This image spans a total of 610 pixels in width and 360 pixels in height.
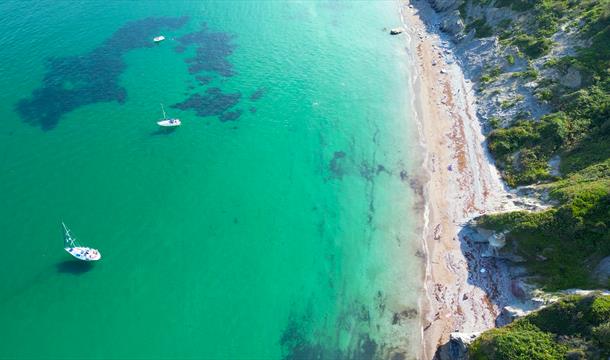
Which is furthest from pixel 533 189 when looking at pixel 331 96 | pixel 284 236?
pixel 331 96

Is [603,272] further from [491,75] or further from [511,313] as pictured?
[491,75]

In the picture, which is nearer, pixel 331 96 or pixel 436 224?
pixel 436 224

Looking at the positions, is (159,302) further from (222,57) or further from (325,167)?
(222,57)

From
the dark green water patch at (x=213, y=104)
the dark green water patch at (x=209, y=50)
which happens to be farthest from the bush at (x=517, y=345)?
the dark green water patch at (x=209, y=50)

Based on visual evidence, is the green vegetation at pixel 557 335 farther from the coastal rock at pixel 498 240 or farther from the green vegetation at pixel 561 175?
the coastal rock at pixel 498 240

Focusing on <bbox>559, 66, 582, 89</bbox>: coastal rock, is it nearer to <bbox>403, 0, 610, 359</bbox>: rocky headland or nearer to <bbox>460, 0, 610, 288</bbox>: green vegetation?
<bbox>403, 0, 610, 359</bbox>: rocky headland

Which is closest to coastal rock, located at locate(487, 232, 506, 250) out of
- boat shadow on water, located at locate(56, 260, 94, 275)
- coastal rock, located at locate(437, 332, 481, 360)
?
coastal rock, located at locate(437, 332, 481, 360)
